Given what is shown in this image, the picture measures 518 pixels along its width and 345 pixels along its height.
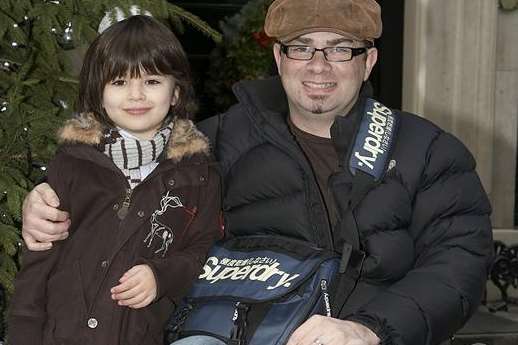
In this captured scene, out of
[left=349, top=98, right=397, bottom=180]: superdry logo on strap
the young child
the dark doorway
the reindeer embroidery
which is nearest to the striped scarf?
the young child

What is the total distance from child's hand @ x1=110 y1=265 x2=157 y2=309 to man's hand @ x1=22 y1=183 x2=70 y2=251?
0.78ft

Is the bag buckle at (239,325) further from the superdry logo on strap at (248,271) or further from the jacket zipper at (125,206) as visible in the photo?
the jacket zipper at (125,206)

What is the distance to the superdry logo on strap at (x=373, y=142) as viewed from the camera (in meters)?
2.81

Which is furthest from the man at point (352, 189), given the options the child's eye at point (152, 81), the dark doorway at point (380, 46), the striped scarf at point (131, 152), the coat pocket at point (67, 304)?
the dark doorway at point (380, 46)

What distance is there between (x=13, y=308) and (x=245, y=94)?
1.06m

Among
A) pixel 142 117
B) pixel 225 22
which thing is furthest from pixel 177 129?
pixel 225 22

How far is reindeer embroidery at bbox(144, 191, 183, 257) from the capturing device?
270 centimetres

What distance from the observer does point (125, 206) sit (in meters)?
2.69

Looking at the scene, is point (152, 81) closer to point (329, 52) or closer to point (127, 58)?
point (127, 58)

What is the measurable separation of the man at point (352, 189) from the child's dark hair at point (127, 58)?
32 cm

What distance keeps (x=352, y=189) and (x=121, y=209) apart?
0.71 m

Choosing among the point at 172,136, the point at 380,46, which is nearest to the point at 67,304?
the point at 172,136

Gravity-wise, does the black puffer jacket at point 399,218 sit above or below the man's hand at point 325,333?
above

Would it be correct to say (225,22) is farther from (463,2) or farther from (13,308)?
(13,308)
